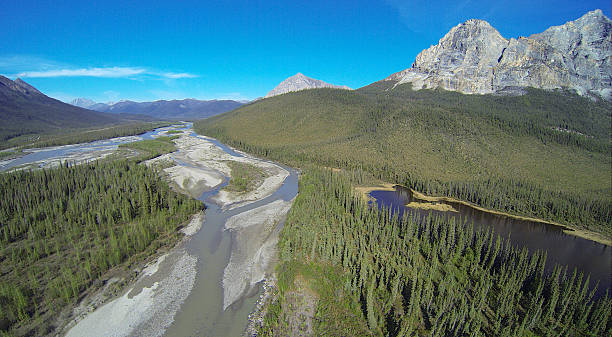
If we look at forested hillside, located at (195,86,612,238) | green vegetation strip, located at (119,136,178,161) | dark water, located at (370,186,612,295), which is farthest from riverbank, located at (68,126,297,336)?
green vegetation strip, located at (119,136,178,161)

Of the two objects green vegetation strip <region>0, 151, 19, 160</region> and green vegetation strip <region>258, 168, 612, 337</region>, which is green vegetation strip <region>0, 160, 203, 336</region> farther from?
green vegetation strip <region>0, 151, 19, 160</region>

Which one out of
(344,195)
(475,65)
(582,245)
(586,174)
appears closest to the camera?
(582,245)

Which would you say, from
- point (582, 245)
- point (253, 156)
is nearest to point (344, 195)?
point (582, 245)

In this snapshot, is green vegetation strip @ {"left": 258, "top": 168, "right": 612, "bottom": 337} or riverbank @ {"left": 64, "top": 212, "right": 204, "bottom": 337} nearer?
green vegetation strip @ {"left": 258, "top": 168, "right": 612, "bottom": 337}

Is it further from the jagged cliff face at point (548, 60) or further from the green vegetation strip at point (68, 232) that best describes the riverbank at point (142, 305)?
the jagged cliff face at point (548, 60)

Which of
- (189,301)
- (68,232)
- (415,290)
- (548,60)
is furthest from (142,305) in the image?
(548,60)

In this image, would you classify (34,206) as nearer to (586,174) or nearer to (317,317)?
(317,317)
